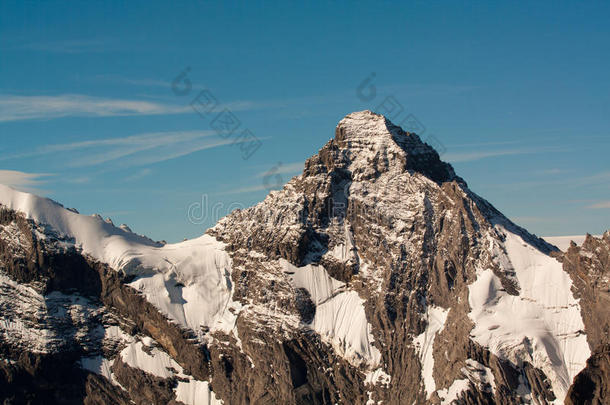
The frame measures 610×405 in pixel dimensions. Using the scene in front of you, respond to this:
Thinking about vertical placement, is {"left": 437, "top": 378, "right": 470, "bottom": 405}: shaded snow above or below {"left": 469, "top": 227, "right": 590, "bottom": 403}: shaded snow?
below

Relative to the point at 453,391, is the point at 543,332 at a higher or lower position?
higher

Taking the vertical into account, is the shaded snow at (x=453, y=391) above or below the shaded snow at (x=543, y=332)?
below

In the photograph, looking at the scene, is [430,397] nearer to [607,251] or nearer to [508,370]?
[508,370]

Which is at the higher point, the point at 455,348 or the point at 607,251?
the point at 607,251

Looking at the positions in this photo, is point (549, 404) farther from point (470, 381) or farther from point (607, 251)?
point (607, 251)

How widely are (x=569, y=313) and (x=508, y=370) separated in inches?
784

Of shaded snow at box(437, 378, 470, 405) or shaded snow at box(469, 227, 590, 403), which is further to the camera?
shaded snow at box(437, 378, 470, 405)

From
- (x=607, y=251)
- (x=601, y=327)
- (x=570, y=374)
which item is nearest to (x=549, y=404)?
(x=570, y=374)

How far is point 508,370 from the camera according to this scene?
187625 millimetres

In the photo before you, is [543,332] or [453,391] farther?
[543,332]

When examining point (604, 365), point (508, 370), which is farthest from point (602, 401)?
point (508, 370)

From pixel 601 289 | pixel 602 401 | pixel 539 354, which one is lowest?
pixel 602 401

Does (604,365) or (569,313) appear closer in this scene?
(604,365)

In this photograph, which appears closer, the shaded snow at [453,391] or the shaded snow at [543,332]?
the shaded snow at [543,332]
